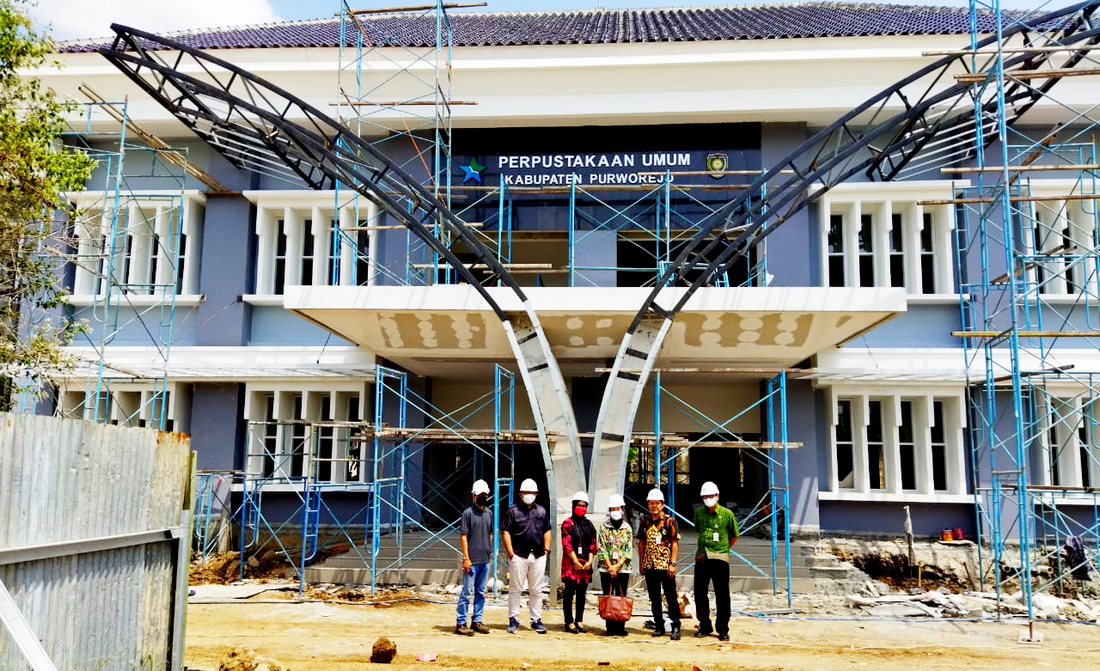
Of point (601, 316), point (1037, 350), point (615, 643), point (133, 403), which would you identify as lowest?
point (615, 643)

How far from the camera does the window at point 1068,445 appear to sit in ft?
50.3

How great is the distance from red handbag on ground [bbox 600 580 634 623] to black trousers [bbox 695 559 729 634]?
80cm

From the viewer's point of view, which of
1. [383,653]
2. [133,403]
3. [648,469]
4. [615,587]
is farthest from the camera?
[648,469]

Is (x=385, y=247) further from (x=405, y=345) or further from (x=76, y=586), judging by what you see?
(x=76, y=586)

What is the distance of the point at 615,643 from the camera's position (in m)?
9.68

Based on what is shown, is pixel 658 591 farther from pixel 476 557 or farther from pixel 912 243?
pixel 912 243

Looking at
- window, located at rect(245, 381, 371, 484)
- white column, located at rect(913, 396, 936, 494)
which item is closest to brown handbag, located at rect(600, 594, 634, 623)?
window, located at rect(245, 381, 371, 484)

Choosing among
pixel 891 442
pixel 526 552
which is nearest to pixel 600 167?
pixel 891 442

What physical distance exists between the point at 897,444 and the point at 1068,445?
2.96m

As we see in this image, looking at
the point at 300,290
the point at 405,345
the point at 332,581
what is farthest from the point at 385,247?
the point at 332,581

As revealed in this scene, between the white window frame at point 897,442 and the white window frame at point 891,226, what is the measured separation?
1.96 meters

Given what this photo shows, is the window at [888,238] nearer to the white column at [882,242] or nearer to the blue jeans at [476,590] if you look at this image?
the white column at [882,242]

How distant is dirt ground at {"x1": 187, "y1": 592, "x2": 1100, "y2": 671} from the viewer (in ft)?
29.0

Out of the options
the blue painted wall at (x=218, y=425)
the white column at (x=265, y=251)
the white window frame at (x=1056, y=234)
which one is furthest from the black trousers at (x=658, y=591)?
the white column at (x=265, y=251)
